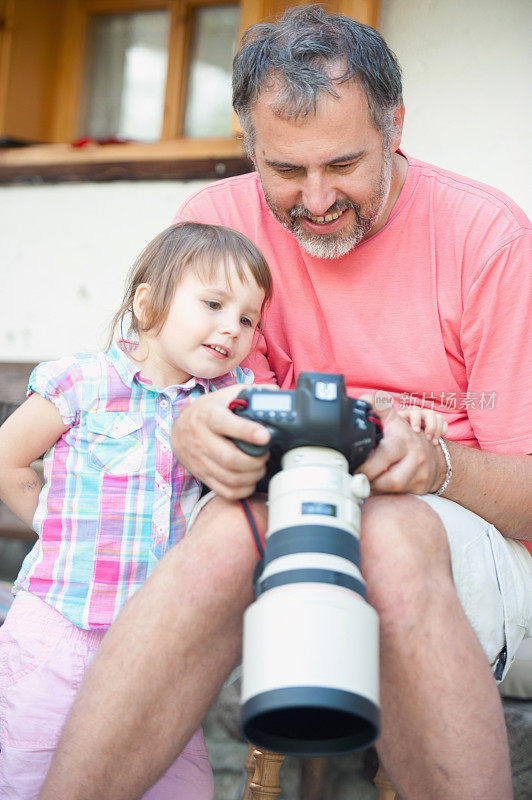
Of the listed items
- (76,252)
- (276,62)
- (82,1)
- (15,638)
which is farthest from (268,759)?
(82,1)

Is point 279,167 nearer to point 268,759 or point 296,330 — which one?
point 296,330

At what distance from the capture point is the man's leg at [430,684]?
110cm

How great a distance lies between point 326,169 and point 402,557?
0.82 meters

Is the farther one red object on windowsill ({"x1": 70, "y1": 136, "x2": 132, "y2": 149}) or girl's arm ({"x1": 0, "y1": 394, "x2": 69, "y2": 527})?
red object on windowsill ({"x1": 70, "y1": 136, "x2": 132, "y2": 149})

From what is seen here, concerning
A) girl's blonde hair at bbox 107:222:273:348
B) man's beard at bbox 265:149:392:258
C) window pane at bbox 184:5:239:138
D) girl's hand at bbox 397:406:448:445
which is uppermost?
window pane at bbox 184:5:239:138

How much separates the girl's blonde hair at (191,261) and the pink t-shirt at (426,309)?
19 centimetres

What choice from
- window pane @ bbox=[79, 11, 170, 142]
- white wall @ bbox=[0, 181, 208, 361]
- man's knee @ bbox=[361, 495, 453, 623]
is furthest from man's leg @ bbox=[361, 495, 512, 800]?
window pane @ bbox=[79, 11, 170, 142]

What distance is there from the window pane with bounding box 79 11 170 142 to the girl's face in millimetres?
1737

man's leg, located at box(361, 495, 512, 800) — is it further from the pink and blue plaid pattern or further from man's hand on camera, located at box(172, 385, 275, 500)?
the pink and blue plaid pattern

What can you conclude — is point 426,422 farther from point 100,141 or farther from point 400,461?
point 100,141

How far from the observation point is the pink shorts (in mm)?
1394

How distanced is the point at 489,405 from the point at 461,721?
680 mm

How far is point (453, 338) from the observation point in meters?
1.69

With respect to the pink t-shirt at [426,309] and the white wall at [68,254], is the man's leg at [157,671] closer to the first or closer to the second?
the pink t-shirt at [426,309]
